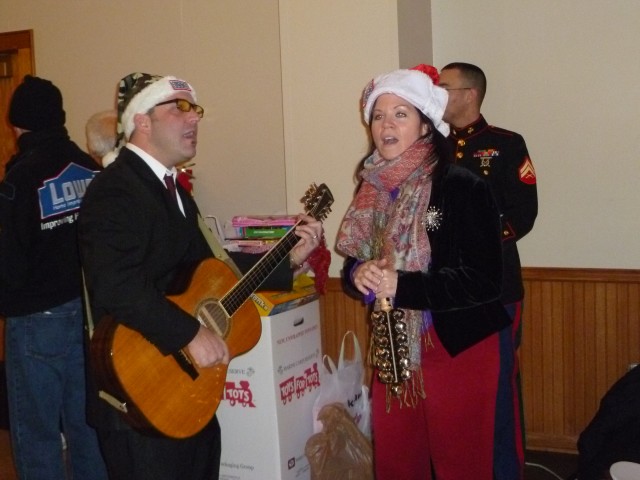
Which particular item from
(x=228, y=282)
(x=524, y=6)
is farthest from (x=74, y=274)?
(x=524, y=6)

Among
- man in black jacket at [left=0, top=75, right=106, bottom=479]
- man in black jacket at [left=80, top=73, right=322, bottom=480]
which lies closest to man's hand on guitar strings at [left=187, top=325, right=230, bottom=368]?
man in black jacket at [left=80, top=73, right=322, bottom=480]

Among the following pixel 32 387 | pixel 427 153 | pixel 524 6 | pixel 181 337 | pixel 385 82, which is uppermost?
pixel 524 6

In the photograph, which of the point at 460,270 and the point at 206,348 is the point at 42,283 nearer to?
the point at 206,348

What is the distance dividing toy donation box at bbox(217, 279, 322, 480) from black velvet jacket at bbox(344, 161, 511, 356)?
105 cm

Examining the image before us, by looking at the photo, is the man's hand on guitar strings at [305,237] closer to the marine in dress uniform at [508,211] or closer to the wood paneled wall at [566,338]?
the marine in dress uniform at [508,211]

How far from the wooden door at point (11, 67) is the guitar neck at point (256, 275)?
2327 mm

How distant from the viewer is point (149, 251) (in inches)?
77.9

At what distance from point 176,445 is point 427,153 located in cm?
104

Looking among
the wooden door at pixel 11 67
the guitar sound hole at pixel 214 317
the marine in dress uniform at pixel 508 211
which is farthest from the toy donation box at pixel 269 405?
the wooden door at pixel 11 67

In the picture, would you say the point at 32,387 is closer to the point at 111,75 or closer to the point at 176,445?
the point at 176,445

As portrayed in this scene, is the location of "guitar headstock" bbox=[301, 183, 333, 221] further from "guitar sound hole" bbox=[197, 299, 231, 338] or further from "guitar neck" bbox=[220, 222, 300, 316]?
"guitar sound hole" bbox=[197, 299, 231, 338]

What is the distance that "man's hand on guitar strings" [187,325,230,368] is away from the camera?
195 cm

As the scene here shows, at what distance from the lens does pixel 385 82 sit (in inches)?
79.7

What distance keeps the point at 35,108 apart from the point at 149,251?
91cm
